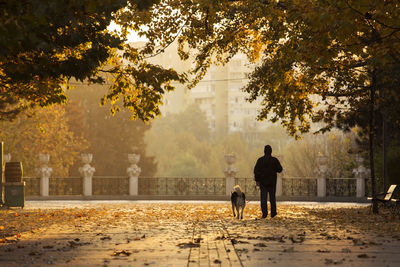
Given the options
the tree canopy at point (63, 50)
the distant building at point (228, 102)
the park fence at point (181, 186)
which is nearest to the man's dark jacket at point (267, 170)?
the tree canopy at point (63, 50)

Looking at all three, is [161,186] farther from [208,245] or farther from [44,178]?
[208,245]

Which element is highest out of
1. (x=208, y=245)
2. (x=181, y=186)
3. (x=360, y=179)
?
(x=360, y=179)

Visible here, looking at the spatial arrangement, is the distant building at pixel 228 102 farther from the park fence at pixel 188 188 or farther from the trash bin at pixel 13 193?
the trash bin at pixel 13 193

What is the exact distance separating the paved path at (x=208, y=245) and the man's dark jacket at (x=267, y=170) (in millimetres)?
1782

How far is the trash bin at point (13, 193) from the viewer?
24.0 metres

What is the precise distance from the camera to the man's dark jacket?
1702 centimetres

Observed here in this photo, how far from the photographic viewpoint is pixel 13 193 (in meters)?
24.0

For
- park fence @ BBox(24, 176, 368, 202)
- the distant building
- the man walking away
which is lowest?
park fence @ BBox(24, 176, 368, 202)

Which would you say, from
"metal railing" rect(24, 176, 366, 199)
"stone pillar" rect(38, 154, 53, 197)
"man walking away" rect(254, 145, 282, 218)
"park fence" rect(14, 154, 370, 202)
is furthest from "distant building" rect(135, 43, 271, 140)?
"man walking away" rect(254, 145, 282, 218)

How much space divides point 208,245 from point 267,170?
21.1ft

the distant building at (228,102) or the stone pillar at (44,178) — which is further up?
the distant building at (228,102)

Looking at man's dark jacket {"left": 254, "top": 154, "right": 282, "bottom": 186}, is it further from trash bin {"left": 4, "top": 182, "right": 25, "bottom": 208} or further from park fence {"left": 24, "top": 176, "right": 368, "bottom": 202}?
park fence {"left": 24, "top": 176, "right": 368, "bottom": 202}

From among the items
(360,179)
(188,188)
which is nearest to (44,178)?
(188,188)

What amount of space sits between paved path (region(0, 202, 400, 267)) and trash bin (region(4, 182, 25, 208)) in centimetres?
914
